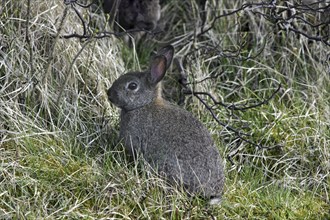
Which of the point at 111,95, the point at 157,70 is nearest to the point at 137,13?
the point at 157,70

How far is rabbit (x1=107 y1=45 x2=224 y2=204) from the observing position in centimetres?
576

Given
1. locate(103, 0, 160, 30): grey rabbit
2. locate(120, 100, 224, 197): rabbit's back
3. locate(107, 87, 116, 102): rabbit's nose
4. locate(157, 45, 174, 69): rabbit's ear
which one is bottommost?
locate(120, 100, 224, 197): rabbit's back

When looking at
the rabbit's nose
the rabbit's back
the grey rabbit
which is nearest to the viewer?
the rabbit's back

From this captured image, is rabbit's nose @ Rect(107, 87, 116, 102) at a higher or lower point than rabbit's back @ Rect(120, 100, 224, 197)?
higher

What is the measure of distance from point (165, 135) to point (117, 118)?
85 cm

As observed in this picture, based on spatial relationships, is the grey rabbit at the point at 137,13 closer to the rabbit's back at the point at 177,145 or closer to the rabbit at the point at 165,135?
the rabbit at the point at 165,135

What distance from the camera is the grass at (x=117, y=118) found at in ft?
18.1

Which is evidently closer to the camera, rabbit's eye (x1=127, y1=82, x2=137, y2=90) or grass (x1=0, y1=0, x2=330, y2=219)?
grass (x1=0, y1=0, x2=330, y2=219)

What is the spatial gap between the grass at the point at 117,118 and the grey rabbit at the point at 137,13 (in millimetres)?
229

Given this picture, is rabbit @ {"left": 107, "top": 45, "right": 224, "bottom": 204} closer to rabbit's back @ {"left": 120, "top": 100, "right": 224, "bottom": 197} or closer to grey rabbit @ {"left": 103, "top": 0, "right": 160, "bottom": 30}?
rabbit's back @ {"left": 120, "top": 100, "right": 224, "bottom": 197}

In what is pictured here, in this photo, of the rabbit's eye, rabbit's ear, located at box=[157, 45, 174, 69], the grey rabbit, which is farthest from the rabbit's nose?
the grey rabbit

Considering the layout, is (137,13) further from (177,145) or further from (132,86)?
(177,145)

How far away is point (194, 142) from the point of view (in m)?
5.88

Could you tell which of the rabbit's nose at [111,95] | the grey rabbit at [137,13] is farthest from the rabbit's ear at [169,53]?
the grey rabbit at [137,13]
